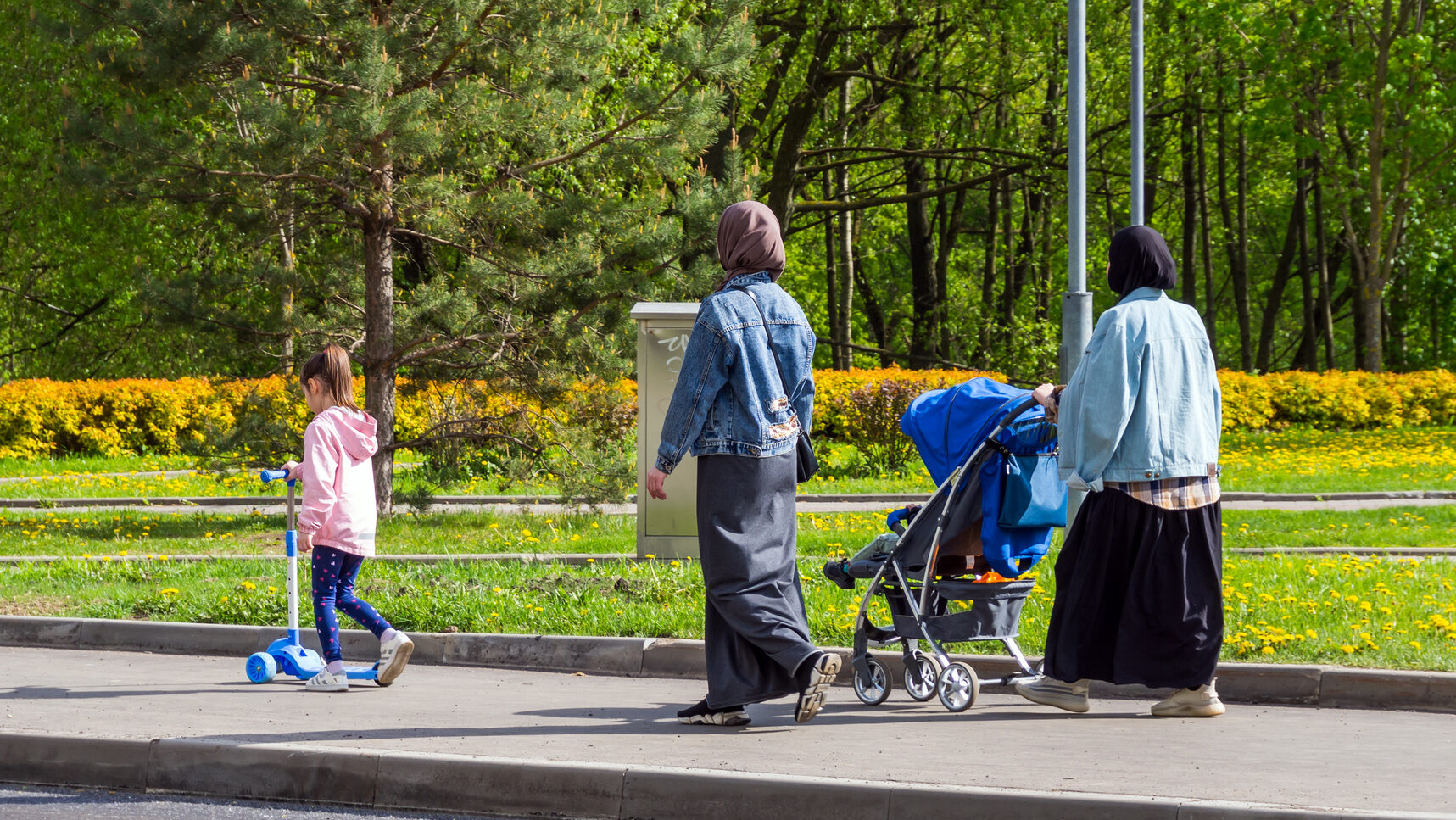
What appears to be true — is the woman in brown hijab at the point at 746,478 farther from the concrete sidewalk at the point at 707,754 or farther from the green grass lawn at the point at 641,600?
the green grass lawn at the point at 641,600

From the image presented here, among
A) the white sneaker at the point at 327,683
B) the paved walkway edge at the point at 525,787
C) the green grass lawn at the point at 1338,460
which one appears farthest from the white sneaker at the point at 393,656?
the green grass lawn at the point at 1338,460

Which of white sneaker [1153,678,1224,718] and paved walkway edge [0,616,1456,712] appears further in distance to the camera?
paved walkway edge [0,616,1456,712]

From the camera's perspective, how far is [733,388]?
5488mm

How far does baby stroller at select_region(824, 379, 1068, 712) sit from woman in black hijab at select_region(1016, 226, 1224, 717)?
185 mm

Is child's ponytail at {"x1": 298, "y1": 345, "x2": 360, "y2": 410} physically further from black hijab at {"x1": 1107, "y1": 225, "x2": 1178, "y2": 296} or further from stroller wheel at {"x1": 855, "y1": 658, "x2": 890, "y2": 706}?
black hijab at {"x1": 1107, "y1": 225, "x2": 1178, "y2": 296}

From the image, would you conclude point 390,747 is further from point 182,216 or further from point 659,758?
point 182,216

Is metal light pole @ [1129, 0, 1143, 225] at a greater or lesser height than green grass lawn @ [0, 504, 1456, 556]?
greater

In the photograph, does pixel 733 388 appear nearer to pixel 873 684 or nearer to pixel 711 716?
pixel 711 716

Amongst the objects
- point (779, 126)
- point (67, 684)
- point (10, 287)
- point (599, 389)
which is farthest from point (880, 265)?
point (67, 684)

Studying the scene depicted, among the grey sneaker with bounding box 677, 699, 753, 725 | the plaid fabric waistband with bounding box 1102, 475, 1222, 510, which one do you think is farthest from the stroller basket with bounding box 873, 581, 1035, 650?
the grey sneaker with bounding box 677, 699, 753, 725

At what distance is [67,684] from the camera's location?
664cm

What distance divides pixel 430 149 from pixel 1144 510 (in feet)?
24.9

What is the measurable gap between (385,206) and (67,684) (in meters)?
6.70

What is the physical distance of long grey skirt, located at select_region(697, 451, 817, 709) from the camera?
5320mm
